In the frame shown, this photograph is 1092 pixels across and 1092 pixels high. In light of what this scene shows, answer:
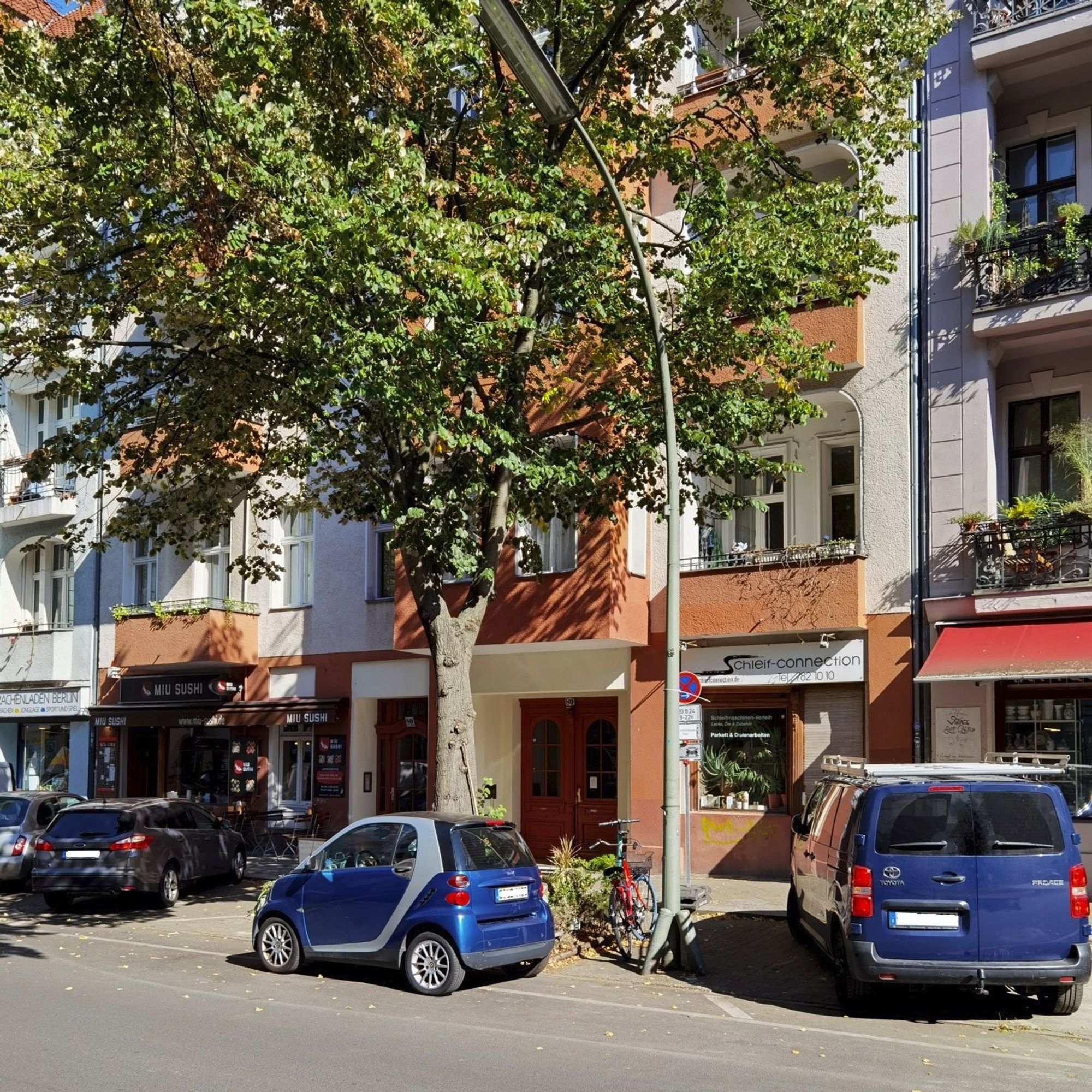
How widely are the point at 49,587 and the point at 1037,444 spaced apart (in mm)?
24142

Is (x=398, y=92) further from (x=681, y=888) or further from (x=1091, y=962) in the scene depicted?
(x=1091, y=962)

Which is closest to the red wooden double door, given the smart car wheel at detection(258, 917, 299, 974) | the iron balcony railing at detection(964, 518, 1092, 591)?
the iron balcony railing at detection(964, 518, 1092, 591)

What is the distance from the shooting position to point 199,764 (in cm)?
2823

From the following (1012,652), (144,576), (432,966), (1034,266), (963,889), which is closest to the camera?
(963,889)

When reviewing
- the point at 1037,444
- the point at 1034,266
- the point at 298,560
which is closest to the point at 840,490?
the point at 1037,444

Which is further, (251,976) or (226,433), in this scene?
(226,433)

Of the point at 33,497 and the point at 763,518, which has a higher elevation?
the point at 33,497

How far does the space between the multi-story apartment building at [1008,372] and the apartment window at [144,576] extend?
18.3 metres

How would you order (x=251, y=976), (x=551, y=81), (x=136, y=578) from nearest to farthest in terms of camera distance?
(x=551, y=81)
(x=251, y=976)
(x=136, y=578)

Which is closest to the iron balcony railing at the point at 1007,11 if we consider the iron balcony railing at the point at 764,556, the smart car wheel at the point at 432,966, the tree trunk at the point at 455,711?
the iron balcony railing at the point at 764,556

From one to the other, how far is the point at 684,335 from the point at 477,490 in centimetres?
299

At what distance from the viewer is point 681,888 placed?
45.2ft

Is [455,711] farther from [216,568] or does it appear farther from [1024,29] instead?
[216,568]

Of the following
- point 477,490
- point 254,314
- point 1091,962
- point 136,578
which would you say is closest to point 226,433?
point 254,314
